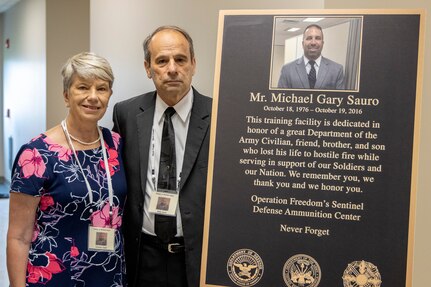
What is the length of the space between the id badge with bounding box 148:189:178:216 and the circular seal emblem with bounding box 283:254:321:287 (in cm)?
52

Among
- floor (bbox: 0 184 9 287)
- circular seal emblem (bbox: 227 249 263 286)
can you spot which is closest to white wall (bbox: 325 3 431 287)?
circular seal emblem (bbox: 227 249 263 286)

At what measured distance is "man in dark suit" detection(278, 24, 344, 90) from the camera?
4.56ft

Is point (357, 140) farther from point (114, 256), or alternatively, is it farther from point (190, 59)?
point (114, 256)

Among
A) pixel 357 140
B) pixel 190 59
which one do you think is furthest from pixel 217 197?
pixel 190 59

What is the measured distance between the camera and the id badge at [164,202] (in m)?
1.69

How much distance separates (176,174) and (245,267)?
50 centimetres

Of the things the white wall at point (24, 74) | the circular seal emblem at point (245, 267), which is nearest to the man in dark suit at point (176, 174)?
the circular seal emblem at point (245, 267)

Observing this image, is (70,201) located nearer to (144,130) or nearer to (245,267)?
(144,130)

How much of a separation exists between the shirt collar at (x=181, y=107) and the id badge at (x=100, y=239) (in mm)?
509

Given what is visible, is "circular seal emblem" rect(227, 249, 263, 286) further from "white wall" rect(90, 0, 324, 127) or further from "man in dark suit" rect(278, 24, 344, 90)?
"white wall" rect(90, 0, 324, 127)

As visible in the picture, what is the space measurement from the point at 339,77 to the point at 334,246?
55 cm

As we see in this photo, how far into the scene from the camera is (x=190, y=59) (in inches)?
71.4

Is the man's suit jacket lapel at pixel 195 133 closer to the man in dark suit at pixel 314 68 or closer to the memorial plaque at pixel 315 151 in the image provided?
the memorial plaque at pixel 315 151

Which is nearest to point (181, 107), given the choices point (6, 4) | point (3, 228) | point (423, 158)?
point (423, 158)
